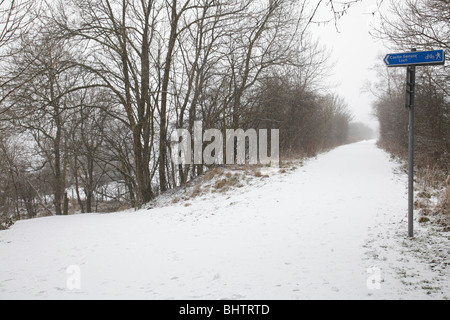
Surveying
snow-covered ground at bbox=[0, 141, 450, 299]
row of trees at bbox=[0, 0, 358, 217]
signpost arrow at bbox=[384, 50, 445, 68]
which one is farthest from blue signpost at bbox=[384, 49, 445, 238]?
row of trees at bbox=[0, 0, 358, 217]

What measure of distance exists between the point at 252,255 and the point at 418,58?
12.2ft

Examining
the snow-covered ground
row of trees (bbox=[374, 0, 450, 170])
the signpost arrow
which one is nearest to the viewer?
the snow-covered ground

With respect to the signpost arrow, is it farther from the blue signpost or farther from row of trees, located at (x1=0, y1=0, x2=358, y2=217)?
row of trees, located at (x1=0, y1=0, x2=358, y2=217)

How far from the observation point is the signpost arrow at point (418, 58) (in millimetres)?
3914

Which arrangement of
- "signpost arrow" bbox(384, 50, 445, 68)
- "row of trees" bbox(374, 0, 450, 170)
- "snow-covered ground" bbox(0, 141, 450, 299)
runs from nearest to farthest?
"snow-covered ground" bbox(0, 141, 450, 299) → "signpost arrow" bbox(384, 50, 445, 68) → "row of trees" bbox(374, 0, 450, 170)

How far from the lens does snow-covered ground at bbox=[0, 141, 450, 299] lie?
3311 mm

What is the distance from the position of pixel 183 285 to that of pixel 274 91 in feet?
42.1

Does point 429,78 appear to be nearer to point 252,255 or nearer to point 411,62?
point 411,62

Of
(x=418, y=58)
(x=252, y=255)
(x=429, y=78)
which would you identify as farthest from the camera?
(x=429, y=78)

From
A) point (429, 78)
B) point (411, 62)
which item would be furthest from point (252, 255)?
point (429, 78)

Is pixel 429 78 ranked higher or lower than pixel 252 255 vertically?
higher

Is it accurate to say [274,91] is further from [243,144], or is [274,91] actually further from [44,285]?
[44,285]

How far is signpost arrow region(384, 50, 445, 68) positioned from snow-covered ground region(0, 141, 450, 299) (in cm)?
258

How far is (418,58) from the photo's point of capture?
402 centimetres
